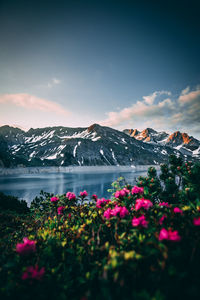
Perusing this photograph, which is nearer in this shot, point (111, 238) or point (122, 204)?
point (111, 238)

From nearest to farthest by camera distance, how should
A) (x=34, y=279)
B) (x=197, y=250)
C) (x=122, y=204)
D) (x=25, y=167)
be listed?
(x=34, y=279)
(x=197, y=250)
(x=122, y=204)
(x=25, y=167)

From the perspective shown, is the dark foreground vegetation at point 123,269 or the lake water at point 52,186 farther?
the lake water at point 52,186

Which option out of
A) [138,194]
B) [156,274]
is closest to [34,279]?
[156,274]

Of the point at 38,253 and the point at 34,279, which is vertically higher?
the point at 34,279

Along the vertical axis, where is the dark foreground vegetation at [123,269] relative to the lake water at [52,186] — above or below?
above

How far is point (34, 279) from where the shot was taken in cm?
201

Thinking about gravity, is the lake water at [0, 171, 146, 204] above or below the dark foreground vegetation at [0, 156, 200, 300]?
below

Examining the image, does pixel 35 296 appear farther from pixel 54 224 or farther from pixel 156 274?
pixel 54 224

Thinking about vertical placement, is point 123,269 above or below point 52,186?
above

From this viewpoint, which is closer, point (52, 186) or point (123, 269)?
point (123, 269)

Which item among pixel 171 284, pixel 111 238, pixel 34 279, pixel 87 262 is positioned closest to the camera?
pixel 171 284

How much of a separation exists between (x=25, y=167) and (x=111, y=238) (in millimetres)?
172622

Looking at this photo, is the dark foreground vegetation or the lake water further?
the lake water

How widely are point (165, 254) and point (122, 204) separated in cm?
266
